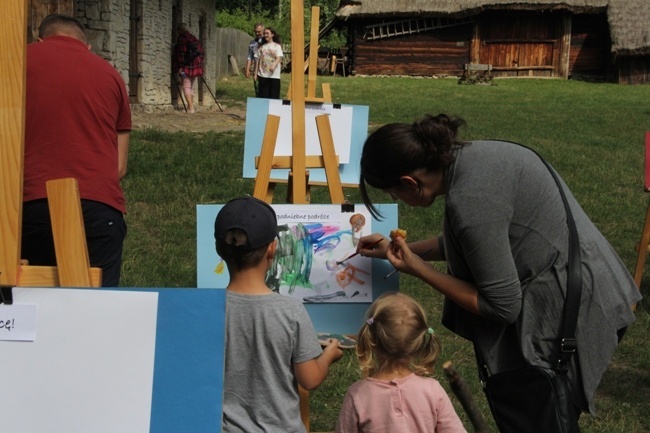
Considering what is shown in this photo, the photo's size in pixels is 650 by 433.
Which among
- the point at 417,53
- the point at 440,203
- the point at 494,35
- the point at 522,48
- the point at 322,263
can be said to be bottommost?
the point at 440,203

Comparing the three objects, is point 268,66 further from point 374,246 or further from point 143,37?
point 374,246

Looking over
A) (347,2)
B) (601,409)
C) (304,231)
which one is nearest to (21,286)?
(304,231)

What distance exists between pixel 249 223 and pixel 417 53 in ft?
97.9

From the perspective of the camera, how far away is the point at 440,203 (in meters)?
9.20

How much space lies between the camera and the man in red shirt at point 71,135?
3.54 meters

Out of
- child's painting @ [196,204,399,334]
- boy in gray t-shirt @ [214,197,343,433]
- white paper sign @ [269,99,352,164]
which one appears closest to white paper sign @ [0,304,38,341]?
boy in gray t-shirt @ [214,197,343,433]

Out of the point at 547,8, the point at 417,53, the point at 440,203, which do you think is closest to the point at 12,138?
the point at 440,203

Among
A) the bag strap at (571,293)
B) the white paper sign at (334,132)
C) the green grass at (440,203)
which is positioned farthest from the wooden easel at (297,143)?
the bag strap at (571,293)

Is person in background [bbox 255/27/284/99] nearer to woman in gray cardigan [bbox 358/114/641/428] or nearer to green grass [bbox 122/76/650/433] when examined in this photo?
green grass [bbox 122/76/650/433]

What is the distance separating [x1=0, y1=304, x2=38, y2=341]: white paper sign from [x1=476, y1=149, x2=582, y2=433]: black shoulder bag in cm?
132

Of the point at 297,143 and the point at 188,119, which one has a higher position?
the point at 297,143

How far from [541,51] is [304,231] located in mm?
28660

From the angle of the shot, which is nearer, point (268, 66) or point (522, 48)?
point (268, 66)

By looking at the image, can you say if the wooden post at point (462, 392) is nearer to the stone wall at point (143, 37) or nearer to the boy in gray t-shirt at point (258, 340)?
the boy in gray t-shirt at point (258, 340)
